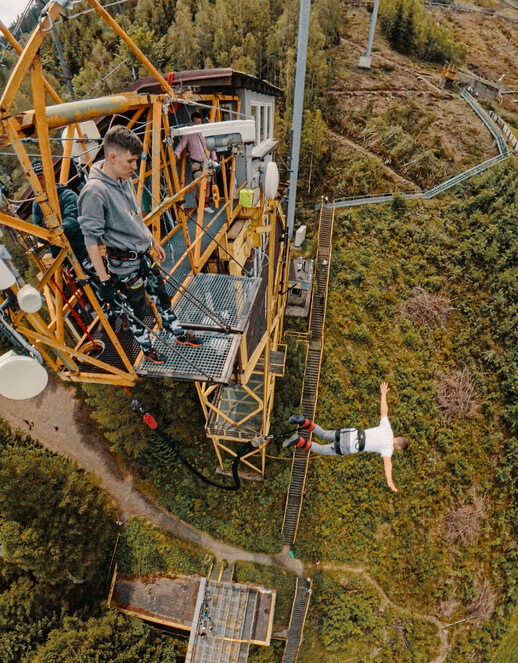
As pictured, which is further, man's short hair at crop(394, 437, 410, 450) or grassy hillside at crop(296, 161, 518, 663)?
grassy hillside at crop(296, 161, 518, 663)

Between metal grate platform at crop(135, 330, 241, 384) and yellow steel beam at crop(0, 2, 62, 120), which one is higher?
yellow steel beam at crop(0, 2, 62, 120)

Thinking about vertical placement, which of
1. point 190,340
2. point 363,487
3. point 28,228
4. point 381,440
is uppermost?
point 28,228

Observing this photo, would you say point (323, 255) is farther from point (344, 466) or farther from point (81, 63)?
point (81, 63)

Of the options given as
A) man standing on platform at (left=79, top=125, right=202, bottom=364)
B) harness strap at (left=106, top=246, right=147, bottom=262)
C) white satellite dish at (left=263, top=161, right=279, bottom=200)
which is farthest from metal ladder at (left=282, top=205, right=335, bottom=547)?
harness strap at (left=106, top=246, right=147, bottom=262)

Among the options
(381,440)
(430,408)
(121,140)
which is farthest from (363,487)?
(121,140)

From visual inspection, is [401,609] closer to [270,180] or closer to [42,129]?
[270,180]

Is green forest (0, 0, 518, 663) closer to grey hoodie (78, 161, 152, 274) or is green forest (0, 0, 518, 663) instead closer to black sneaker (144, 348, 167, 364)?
black sneaker (144, 348, 167, 364)

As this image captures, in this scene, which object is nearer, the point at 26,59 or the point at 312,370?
the point at 26,59

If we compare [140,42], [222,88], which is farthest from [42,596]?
[140,42]

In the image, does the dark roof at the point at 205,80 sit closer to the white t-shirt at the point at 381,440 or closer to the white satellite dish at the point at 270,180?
the white satellite dish at the point at 270,180
